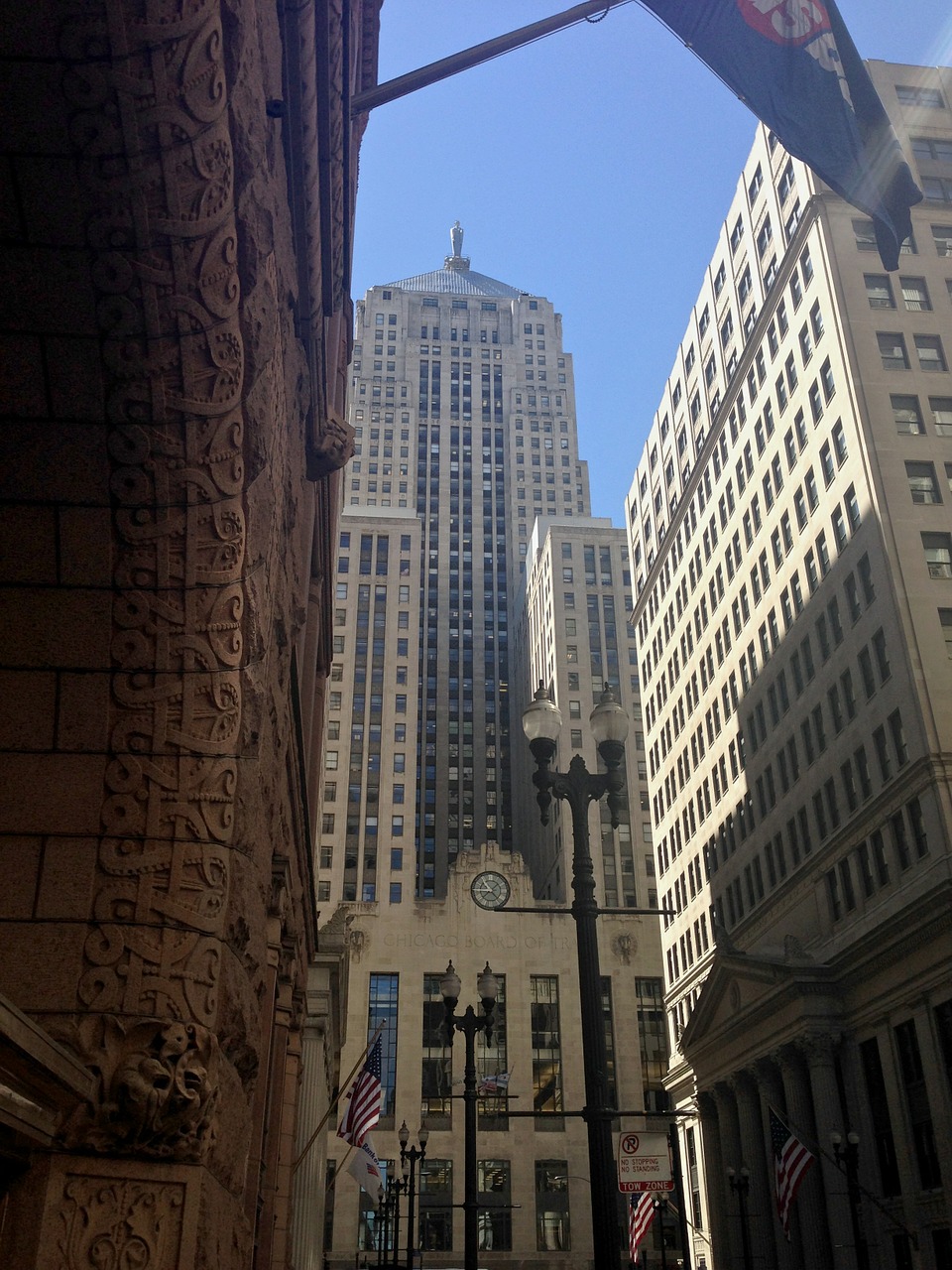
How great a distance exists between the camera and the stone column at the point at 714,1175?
6725 cm

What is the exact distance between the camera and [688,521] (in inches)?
3356

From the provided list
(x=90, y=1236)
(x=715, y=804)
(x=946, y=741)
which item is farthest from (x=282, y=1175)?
(x=715, y=804)

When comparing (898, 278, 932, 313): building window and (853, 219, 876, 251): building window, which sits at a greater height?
(853, 219, 876, 251): building window

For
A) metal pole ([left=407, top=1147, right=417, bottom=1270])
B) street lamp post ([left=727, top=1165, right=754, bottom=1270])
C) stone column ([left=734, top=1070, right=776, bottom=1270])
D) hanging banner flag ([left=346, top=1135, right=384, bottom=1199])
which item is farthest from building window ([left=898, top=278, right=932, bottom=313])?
hanging banner flag ([left=346, top=1135, right=384, bottom=1199])

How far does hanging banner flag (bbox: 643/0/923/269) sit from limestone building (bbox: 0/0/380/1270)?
336 inches

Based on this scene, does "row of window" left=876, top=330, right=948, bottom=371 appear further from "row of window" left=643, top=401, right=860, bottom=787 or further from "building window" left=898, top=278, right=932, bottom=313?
"row of window" left=643, top=401, right=860, bottom=787

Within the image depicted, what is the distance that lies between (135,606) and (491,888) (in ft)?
342

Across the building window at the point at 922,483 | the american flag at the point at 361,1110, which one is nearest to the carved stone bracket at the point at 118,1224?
the american flag at the point at 361,1110

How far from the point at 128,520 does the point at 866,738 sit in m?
49.3

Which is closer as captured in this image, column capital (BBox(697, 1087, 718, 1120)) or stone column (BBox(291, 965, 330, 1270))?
stone column (BBox(291, 965, 330, 1270))

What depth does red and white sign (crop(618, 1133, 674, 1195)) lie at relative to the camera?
15.4 metres

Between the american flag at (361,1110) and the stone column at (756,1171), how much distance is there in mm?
39466

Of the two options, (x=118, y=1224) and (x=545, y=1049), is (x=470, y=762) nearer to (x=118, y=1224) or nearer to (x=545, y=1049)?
(x=545, y=1049)

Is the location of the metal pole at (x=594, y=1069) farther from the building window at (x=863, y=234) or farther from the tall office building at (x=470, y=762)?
the building window at (x=863, y=234)
